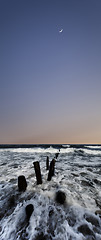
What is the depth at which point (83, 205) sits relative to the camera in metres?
3.38

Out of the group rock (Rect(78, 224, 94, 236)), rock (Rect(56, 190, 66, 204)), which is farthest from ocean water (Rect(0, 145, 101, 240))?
rock (Rect(56, 190, 66, 204))

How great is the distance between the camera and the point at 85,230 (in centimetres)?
251

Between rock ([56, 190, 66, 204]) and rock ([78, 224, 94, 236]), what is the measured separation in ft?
3.26

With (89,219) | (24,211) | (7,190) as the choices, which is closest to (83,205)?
(89,219)

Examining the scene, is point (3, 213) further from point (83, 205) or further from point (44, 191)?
point (83, 205)

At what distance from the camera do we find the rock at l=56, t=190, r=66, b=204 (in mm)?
3562

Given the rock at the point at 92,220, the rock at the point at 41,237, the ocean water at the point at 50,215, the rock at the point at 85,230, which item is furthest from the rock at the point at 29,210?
the rock at the point at 92,220

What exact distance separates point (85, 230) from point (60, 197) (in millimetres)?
1351

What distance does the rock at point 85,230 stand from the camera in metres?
2.43

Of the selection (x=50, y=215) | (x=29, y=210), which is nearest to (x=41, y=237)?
(x=50, y=215)

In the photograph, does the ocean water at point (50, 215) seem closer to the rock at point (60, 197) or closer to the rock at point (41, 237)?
the rock at point (41, 237)

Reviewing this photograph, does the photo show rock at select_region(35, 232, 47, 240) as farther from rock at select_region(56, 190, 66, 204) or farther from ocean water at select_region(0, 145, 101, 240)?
rock at select_region(56, 190, 66, 204)

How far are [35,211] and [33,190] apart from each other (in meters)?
1.19

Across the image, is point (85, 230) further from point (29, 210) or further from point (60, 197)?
point (29, 210)
